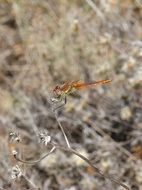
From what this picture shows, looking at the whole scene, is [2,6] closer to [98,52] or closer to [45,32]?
[45,32]

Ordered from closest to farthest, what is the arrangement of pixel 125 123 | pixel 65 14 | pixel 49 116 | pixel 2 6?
pixel 125 123, pixel 49 116, pixel 65 14, pixel 2 6

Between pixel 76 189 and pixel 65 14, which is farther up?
pixel 65 14

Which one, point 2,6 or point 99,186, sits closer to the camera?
point 99,186

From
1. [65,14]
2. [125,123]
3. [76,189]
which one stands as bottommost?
[76,189]

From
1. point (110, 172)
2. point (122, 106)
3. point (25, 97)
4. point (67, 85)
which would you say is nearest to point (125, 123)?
point (122, 106)

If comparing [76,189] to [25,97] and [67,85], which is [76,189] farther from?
[67,85]

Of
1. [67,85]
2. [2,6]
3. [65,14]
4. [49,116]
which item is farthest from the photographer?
[2,6]
